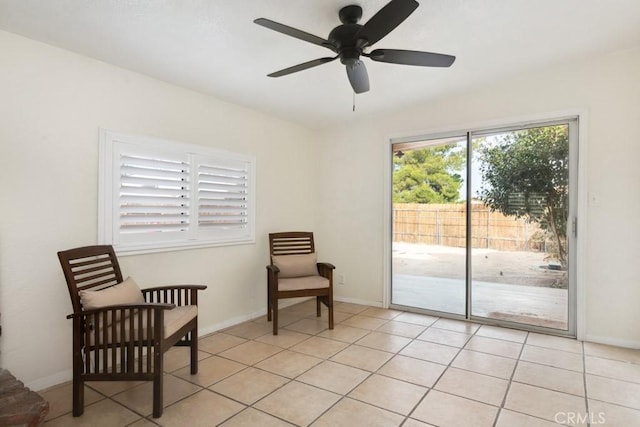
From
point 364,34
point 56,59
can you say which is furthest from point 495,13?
point 56,59

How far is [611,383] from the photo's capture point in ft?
8.02

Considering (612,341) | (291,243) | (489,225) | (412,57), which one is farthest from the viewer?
(291,243)

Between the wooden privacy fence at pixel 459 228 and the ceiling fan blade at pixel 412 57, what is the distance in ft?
6.75

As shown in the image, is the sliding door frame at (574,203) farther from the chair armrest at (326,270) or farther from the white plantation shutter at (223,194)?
the white plantation shutter at (223,194)

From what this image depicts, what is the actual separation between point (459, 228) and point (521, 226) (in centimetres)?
60

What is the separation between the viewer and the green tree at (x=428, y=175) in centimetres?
397

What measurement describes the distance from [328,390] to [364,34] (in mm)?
2244

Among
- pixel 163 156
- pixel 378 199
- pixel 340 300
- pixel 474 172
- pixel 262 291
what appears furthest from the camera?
pixel 340 300

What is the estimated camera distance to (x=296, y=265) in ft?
12.6

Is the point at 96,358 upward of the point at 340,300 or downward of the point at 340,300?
upward

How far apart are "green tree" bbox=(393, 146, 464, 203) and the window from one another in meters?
1.79

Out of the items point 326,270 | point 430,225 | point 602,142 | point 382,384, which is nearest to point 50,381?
point 382,384

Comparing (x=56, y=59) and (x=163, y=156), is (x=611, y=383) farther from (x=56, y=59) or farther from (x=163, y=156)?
(x=56, y=59)

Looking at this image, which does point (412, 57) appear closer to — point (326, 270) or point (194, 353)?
point (326, 270)
